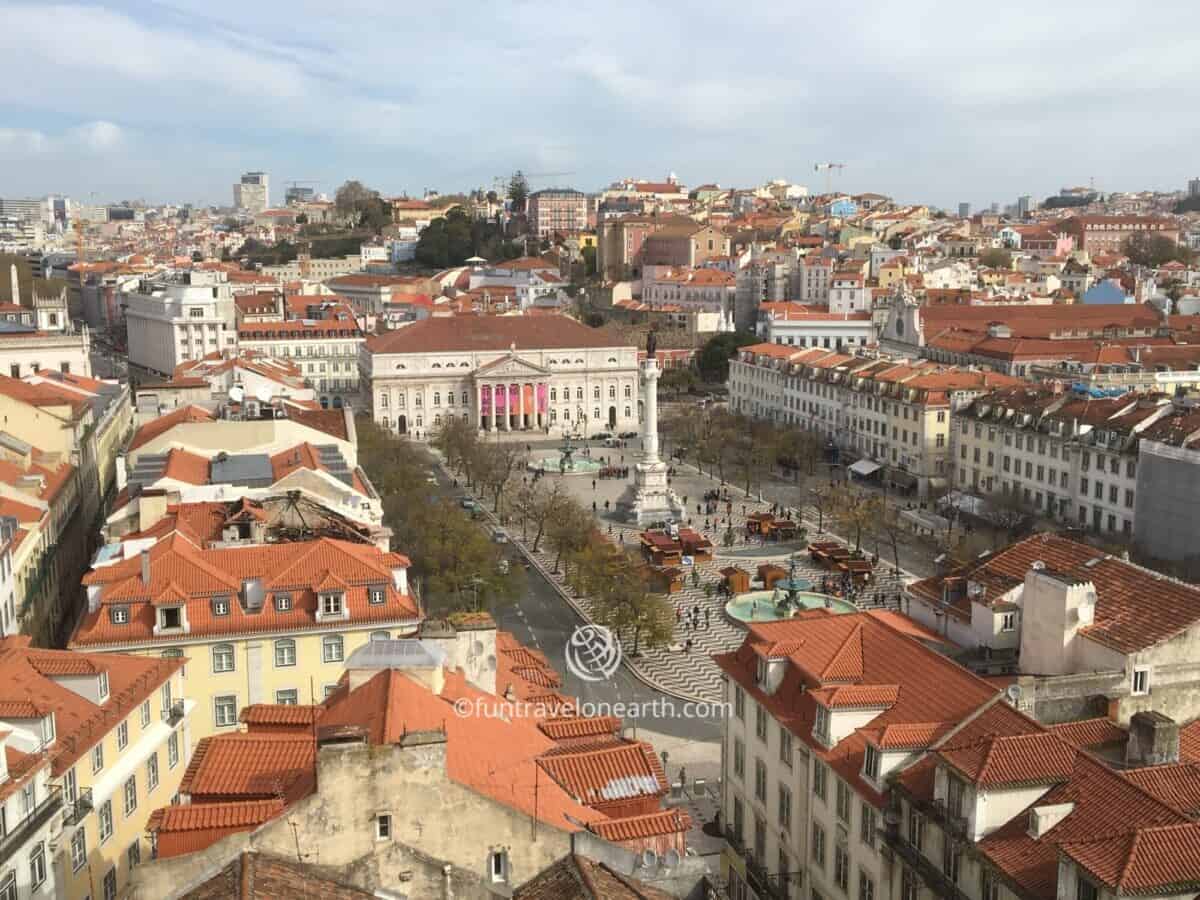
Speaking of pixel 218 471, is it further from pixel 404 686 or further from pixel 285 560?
pixel 404 686

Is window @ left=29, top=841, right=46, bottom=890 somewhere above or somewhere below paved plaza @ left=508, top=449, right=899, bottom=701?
above

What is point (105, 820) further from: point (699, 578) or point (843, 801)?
point (699, 578)

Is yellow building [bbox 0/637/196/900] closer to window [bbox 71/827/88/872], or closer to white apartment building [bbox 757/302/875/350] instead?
window [bbox 71/827/88/872]

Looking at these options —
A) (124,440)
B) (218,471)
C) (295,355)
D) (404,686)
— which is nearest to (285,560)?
(218,471)

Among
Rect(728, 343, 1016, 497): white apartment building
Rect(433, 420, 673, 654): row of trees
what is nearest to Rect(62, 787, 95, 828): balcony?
Rect(433, 420, 673, 654): row of trees

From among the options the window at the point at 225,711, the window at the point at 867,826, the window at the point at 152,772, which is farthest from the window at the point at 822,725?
the window at the point at 225,711

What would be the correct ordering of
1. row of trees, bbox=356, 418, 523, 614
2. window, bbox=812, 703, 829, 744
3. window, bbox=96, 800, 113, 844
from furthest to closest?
row of trees, bbox=356, 418, 523, 614
window, bbox=812, 703, 829, 744
window, bbox=96, 800, 113, 844

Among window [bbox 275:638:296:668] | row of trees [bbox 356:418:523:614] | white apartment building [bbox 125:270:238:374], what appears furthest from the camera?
white apartment building [bbox 125:270:238:374]
